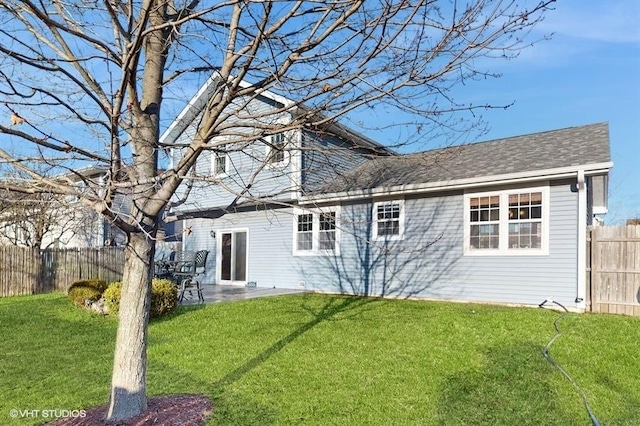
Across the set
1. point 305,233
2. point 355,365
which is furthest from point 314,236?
point 355,365

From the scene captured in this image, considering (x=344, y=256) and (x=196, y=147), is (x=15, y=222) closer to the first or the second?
(x=344, y=256)

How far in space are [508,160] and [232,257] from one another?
974 centimetres

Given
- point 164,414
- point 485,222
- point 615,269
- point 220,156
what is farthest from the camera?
point 485,222

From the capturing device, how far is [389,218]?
11656 mm

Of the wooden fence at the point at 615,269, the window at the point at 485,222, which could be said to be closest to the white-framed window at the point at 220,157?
the window at the point at 485,222

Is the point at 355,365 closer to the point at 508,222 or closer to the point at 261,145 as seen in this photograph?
the point at 261,145

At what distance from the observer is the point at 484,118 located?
4020mm

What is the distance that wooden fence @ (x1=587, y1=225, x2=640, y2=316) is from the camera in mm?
8297

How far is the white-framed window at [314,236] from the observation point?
12875mm

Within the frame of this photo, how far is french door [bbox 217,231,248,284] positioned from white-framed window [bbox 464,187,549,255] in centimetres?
815

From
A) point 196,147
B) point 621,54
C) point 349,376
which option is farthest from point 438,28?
point 621,54

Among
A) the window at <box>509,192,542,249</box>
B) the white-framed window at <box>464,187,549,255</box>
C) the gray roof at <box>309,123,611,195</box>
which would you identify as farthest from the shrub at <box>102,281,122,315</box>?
the window at <box>509,192,542,249</box>

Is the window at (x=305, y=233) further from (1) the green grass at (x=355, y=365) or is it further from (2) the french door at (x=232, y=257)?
(1) the green grass at (x=355, y=365)

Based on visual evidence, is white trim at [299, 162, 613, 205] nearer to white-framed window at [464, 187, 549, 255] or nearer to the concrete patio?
white-framed window at [464, 187, 549, 255]
